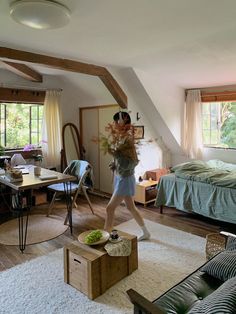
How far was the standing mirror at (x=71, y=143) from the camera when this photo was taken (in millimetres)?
5395

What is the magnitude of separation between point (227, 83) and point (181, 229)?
2716 mm

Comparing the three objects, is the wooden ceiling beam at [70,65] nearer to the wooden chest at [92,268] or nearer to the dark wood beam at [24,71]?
the dark wood beam at [24,71]

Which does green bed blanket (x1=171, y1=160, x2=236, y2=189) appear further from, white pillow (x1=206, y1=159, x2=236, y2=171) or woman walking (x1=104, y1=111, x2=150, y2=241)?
woman walking (x1=104, y1=111, x2=150, y2=241)

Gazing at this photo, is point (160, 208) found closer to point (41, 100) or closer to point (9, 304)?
point (9, 304)

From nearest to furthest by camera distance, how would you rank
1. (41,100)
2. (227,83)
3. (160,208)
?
1. (160,208)
2. (227,83)
3. (41,100)

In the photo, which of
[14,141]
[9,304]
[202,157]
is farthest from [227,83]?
[9,304]

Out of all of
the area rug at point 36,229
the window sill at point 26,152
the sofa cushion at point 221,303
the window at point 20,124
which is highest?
the window at point 20,124

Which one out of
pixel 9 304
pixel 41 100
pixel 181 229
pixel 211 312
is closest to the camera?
pixel 211 312

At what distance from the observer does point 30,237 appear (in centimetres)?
329

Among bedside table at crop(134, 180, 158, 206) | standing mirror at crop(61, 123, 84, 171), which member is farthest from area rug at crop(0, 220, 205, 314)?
standing mirror at crop(61, 123, 84, 171)

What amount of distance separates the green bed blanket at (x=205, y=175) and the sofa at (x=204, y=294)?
1.31 metres

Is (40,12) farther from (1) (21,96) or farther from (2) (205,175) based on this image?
(1) (21,96)

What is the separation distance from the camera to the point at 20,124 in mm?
4898

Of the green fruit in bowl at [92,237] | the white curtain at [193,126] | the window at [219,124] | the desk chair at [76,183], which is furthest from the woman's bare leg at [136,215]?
the window at [219,124]
